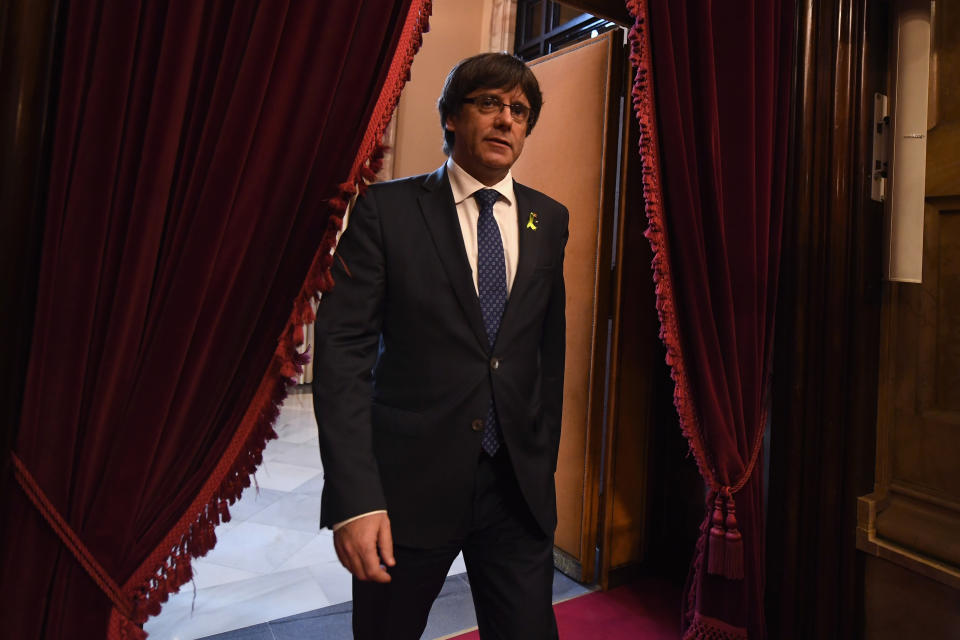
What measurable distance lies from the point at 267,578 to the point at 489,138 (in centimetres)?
181

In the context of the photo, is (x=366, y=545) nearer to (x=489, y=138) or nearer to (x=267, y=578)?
(x=489, y=138)

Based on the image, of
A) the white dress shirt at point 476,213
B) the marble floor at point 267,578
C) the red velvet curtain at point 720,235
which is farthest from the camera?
the marble floor at point 267,578

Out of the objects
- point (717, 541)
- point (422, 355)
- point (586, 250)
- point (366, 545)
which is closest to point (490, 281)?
point (422, 355)

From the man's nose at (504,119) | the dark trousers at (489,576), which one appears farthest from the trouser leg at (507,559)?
the man's nose at (504,119)

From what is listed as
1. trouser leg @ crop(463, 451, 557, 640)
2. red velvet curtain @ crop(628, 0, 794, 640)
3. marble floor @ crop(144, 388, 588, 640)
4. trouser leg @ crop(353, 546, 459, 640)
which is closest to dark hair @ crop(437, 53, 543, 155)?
red velvet curtain @ crop(628, 0, 794, 640)

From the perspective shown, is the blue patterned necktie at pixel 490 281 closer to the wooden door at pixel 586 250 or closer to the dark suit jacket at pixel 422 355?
the dark suit jacket at pixel 422 355

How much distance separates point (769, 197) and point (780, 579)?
108cm

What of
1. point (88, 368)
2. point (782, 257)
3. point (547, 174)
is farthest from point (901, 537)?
point (88, 368)

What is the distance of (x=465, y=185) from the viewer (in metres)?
1.18

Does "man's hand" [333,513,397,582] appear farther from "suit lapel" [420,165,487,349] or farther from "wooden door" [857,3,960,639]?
"wooden door" [857,3,960,639]

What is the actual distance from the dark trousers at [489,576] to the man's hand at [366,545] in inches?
5.5

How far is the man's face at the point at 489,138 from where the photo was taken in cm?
114

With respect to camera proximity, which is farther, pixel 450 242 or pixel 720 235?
pixel 720 235

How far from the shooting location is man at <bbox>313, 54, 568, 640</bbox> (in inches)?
42.2
